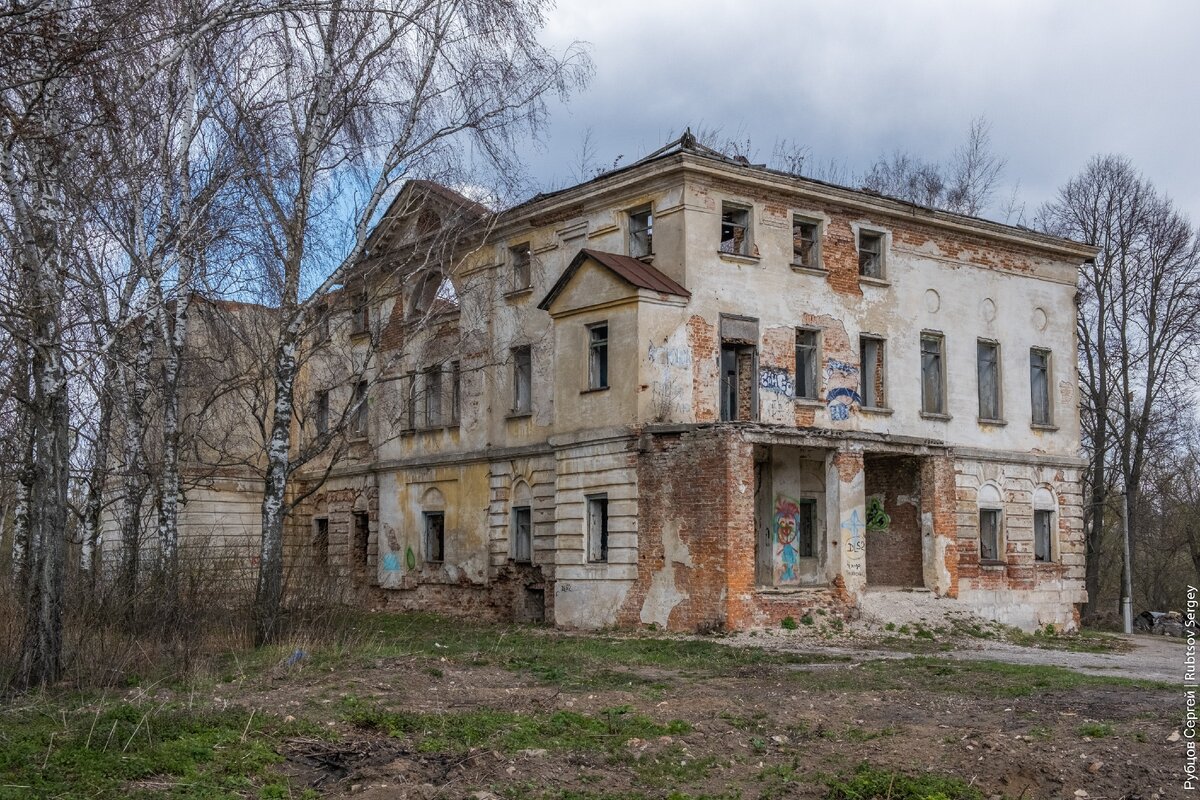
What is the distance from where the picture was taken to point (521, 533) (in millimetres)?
27938

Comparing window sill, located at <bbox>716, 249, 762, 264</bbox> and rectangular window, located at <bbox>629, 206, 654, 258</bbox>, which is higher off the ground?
rectangular window, located at <bbox>629, 206, 654, 258</bbox>

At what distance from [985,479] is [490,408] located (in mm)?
11795

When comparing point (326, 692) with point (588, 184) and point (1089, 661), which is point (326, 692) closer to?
point (1089, 661)

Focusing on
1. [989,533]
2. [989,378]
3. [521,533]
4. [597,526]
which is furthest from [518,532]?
[989,378]

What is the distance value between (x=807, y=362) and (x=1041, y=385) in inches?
313

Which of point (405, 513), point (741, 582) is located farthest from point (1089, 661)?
→ point (405, 513)

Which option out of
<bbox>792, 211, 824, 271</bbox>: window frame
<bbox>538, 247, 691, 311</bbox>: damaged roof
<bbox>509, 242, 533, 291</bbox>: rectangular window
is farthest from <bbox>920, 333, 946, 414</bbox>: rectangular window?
<bbox>509, 242, 533, 291</bbox>: rectangular window

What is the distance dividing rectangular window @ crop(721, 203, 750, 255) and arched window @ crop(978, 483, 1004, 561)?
837 cm

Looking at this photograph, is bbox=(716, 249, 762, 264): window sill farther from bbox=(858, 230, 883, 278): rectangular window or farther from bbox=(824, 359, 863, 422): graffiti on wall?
bbox=(858, 230, 883, 278): rectangular window

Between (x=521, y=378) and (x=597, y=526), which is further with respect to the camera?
(x=521, y=378)

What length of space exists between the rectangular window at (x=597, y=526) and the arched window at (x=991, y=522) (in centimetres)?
939

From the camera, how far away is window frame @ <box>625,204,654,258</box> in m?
25.7

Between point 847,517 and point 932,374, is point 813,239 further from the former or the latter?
point 847,517

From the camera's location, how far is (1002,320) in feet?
97.0
